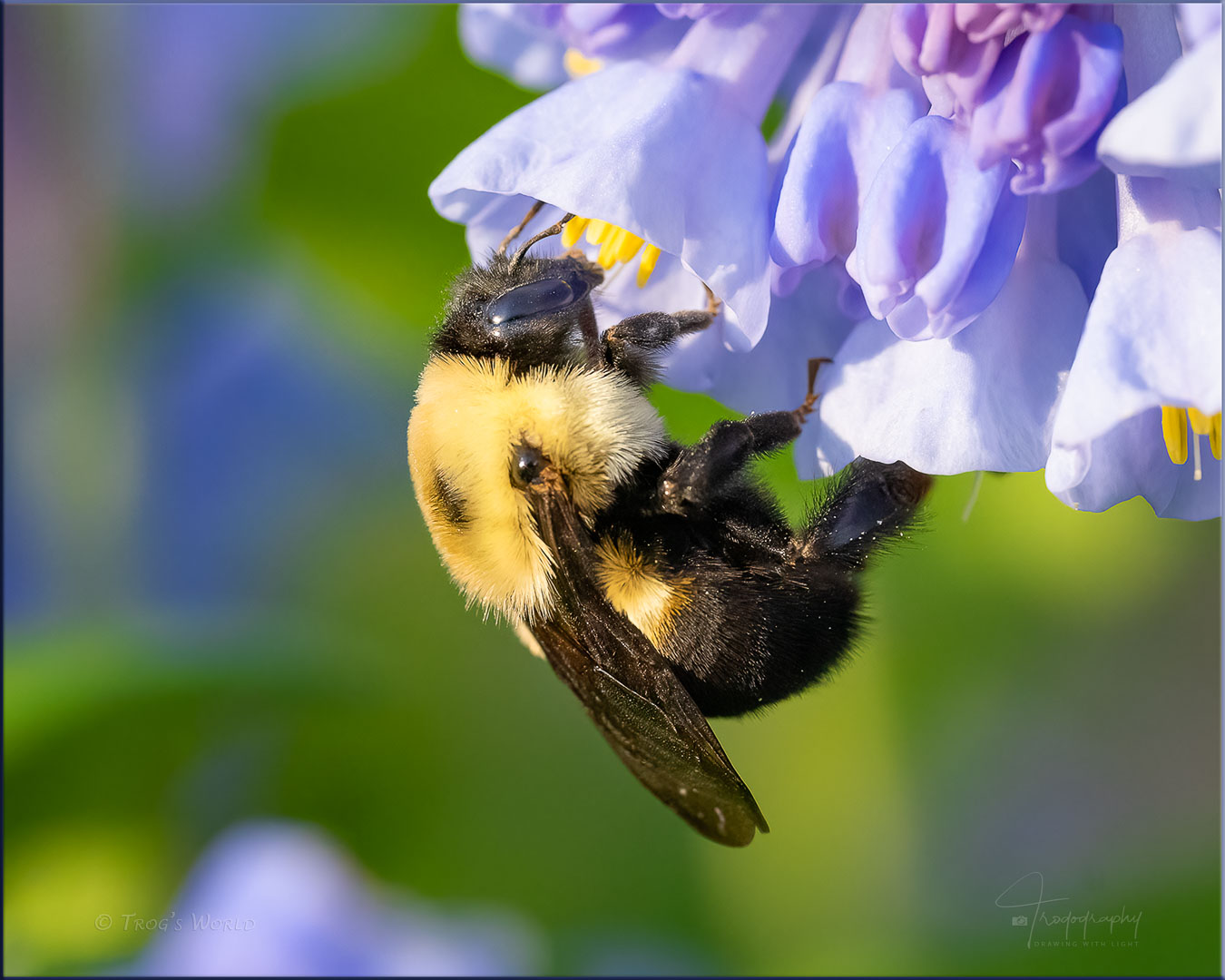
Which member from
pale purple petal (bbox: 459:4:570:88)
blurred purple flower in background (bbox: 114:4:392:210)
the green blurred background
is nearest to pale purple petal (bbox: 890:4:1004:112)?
pale purple petal (bbox: 459:4:570:88)

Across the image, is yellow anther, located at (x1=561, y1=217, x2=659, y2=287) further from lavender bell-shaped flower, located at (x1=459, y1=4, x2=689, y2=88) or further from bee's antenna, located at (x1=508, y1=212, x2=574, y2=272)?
lavender bell-shaped flower, located at (x1=459, y1=4, x2=689, y2=88)

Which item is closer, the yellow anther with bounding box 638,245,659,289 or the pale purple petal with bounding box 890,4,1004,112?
the pale purple petal with bounding box 890,4,1004,112

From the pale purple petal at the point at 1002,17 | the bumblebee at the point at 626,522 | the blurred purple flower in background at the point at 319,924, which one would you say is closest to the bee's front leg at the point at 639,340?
the bumblebee at the point at 626,522

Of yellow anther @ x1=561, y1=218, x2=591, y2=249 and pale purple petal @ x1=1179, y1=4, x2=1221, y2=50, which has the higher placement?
pale purple petal @ x1=1179, y1=4, x2=1221, y2=50

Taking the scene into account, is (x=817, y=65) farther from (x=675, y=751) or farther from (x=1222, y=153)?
(x=675, y=751)

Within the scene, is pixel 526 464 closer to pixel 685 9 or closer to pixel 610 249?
pixel 610 249

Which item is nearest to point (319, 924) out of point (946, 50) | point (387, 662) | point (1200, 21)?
point (387, 662)

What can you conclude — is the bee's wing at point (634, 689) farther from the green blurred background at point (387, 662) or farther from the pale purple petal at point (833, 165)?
the green blurred background at point (387, 662)
